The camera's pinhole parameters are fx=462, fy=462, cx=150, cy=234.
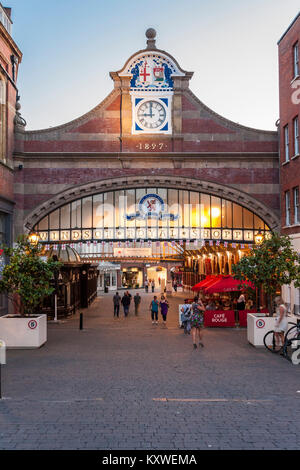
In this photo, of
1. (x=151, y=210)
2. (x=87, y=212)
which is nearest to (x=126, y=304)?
(x=151, y=210)

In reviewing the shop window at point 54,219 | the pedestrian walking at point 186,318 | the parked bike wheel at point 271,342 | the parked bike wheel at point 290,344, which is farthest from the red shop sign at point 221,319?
the shop window at point 54,219

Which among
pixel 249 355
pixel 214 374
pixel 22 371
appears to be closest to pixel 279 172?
pixel 249 355

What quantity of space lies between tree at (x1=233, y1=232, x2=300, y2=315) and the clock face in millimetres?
11854

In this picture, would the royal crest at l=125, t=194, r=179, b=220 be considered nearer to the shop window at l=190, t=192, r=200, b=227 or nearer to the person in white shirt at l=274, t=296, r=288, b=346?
the shop window at l=190, t=192, r=200, b=227

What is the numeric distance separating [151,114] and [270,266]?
44.6 ft

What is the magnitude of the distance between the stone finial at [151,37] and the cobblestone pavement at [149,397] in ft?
60.9

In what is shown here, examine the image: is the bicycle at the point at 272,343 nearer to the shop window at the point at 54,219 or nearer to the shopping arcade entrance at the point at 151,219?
the shopping arcade entrance at the point at 151,219

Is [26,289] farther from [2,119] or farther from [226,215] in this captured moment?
[226,215]

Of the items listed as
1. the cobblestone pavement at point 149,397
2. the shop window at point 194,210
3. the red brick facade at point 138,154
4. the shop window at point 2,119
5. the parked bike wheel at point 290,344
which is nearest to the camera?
the cobblestone pavement at point 149,397

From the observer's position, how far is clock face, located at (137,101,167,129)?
27688 mm

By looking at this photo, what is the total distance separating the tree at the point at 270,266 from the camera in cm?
1833

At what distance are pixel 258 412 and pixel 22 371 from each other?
6.98 m

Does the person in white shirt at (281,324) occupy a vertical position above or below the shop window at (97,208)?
below

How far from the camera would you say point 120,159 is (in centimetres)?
2723
